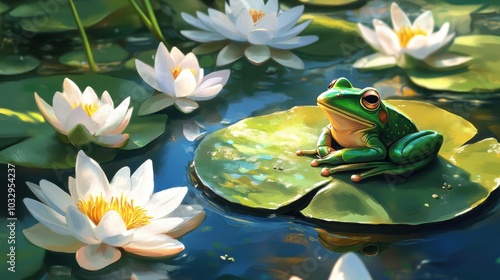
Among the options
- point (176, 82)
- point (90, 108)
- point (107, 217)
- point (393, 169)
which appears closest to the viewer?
point (107, 217)

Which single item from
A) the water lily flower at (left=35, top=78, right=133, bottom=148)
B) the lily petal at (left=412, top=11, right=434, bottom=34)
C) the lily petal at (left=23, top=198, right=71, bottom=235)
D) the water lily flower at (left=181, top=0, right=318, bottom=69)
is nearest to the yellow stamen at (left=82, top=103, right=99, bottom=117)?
the water lily flower at (left=35, top=78, right=133, bottom=148)

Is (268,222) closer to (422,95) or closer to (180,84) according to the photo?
(180,84)

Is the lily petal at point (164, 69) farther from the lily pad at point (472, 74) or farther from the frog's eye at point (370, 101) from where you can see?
the lily pad at point (472, 74)

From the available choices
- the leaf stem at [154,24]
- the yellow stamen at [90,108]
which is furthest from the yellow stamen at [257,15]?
the yellow stamen at [90,108]

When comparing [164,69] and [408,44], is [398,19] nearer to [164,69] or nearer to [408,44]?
[408,44]

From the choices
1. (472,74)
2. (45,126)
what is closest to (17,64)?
(45,126)

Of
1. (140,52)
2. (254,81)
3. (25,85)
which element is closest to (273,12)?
(254,81)
